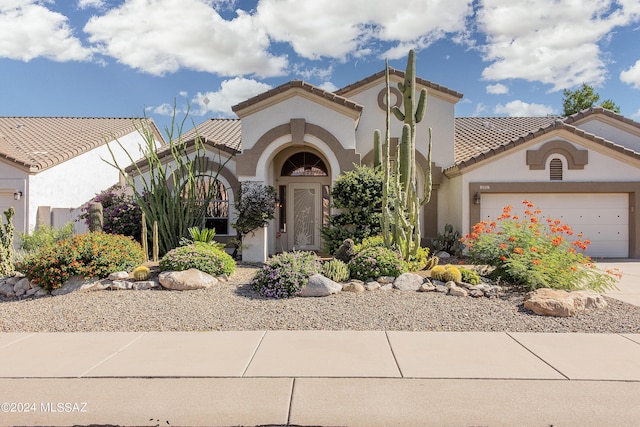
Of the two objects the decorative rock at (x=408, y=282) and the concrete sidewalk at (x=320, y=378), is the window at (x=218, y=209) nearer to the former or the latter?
the decorative rock at (x=408, y=282)

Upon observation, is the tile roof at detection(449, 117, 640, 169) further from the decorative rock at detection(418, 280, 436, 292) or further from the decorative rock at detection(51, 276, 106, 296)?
the decorative rock at detection(51, 276, 106, 296)

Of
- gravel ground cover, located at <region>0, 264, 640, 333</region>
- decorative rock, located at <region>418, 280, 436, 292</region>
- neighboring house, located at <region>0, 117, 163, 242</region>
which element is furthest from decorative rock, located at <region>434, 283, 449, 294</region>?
neighboring house, located at <region>0, 117, 163, 242</region>

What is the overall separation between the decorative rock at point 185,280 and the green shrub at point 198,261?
262 mm

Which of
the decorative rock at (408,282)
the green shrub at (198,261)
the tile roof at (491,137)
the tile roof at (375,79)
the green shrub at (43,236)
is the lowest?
the decorative rock at (408,282)

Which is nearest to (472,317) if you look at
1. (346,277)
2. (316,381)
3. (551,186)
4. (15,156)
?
(346,277)

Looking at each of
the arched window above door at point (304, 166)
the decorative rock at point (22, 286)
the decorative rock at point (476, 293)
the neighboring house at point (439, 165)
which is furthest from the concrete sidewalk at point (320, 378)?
the arched window above door at point (304, 166)

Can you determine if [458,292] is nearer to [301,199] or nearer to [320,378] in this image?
[320,378]

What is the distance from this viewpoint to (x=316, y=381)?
184 inches

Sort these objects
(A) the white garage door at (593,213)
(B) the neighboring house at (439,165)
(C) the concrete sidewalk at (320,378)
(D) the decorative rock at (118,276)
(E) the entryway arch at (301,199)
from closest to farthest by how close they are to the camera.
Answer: (C) the concrete sidewalk at (320,378)
(D) the decorative rock at (118,276)
(B) the neighboring house at (439,165)
(A) the white garage door at (593,213)
(E) the entryway arch at (301,199)

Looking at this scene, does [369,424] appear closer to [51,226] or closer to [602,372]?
[602,372]

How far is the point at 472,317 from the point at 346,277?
9.44 ft

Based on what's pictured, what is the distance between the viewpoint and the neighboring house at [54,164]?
16828 millimetres

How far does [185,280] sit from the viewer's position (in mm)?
8930

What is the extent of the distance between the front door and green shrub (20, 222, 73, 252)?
742 centimetres
